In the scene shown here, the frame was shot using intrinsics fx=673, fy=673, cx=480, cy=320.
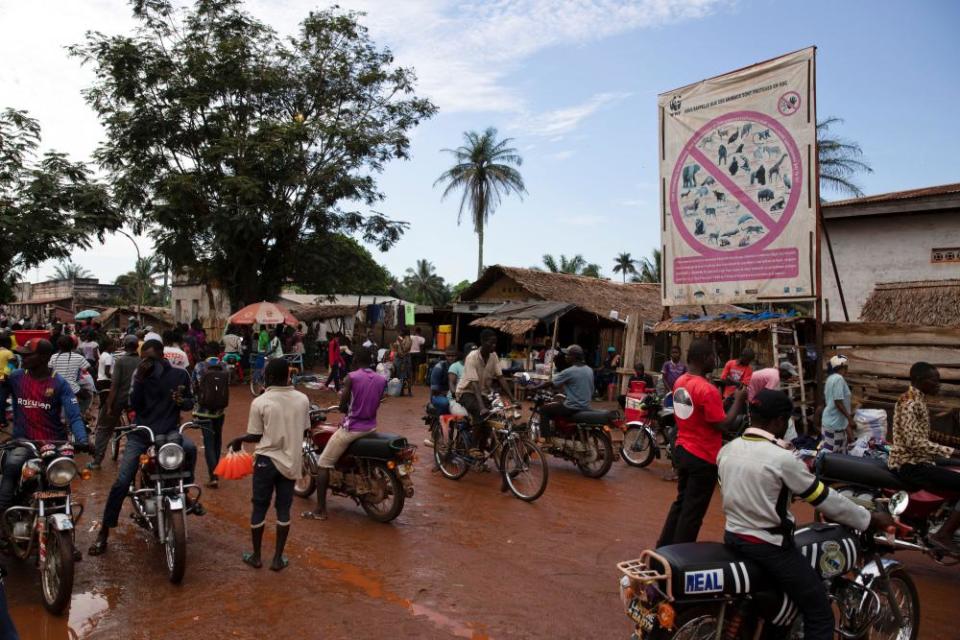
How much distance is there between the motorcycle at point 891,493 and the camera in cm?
534

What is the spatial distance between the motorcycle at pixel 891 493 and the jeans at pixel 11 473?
21.1 feet

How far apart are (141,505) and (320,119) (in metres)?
22.9

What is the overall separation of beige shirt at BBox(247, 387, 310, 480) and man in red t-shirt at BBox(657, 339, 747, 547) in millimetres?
2968

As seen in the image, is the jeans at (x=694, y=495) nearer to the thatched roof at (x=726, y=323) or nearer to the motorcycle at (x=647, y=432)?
the motorcycle at (x=647, y=432)

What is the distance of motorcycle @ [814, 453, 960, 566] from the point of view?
5.34 metres

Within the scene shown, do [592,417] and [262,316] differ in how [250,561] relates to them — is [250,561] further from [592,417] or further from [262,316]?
[262,316]

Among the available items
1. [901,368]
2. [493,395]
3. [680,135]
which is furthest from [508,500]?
[680,135]

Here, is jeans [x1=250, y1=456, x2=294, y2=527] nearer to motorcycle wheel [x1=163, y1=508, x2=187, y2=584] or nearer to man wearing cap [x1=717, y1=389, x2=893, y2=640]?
motorcycle wheel [x1=163, y1=508, x2=187, y2=584]

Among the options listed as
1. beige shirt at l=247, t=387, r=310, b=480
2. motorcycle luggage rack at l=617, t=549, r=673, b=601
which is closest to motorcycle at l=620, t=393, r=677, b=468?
beige shirt at l=247, t=387, r=310, b=480

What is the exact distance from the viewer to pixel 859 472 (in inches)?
225

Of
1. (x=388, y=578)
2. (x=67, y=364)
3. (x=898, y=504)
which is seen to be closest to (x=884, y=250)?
(x=898, y=504)

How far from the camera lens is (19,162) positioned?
15023mm

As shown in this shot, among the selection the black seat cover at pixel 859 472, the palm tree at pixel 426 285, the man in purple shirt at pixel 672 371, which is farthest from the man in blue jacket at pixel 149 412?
the palm tree at pixel 426 285

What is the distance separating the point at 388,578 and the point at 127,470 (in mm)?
2386
